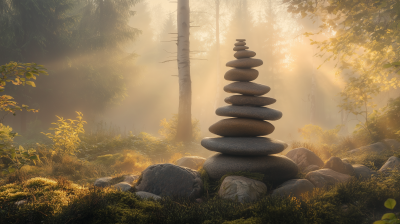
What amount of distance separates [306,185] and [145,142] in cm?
805

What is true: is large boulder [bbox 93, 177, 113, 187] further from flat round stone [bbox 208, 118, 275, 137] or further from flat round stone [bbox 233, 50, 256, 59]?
flat round stone [bbox 233, 50, 256, 59]

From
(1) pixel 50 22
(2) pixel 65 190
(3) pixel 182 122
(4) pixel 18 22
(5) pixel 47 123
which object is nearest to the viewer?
(2) pixel 65 190

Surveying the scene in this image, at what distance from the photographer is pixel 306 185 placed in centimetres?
488

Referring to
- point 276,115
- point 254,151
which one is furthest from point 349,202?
point 276,115

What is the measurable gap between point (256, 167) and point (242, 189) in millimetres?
1102

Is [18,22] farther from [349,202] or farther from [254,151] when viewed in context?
[349,202]

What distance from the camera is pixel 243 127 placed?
19.9 feet

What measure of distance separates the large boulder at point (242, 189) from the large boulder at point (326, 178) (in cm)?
150

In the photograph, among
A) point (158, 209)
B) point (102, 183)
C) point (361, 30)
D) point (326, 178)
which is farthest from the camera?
point (361, 30)

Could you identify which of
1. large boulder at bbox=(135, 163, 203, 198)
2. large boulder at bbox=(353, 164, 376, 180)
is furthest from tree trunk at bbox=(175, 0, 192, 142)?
large boulder at bbox=(353, 164, 376, 180)

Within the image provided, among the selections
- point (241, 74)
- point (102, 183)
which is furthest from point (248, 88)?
point (102, 183)

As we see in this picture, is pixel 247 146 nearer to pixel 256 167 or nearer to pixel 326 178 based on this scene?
pixel 256 167

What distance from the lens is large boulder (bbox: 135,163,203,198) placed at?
488cm

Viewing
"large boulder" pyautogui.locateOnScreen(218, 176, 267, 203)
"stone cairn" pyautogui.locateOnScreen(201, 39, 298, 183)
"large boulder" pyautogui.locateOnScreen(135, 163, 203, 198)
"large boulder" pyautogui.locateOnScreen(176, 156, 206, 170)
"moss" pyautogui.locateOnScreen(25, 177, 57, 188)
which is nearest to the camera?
"moss" pyautogui.locateOnScreen(25, 177, 57, 188)
